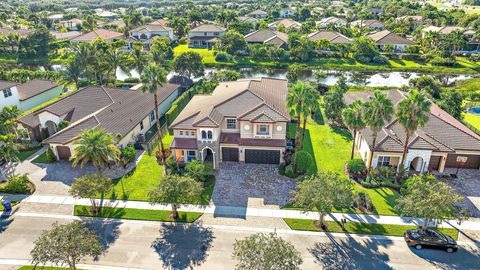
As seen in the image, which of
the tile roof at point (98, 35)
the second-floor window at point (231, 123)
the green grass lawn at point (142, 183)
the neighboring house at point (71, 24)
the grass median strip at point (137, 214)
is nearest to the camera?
the grass median strip at point (137, 214)

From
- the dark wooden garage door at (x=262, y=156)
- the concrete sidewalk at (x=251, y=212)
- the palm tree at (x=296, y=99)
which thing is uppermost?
the palm tree at (x=296, y=99)

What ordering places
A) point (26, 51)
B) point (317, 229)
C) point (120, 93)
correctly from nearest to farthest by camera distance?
point (317, 229) < point (120, 93) < point (26, 51)

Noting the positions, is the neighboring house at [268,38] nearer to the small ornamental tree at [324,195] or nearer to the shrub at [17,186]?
the small ornamental tree at [324,195]

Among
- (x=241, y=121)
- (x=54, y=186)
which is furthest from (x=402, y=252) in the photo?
(x=54, y=186)

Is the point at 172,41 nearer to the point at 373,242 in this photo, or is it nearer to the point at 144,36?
the point at 144,36

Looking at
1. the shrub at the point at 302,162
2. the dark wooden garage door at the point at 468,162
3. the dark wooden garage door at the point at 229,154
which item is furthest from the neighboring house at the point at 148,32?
the dark wooden garage door at the point at 468,162

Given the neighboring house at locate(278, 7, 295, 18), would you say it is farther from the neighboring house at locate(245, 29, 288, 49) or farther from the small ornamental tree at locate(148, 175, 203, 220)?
the small ornamental tree at locate(148, 175, 203, 220)
